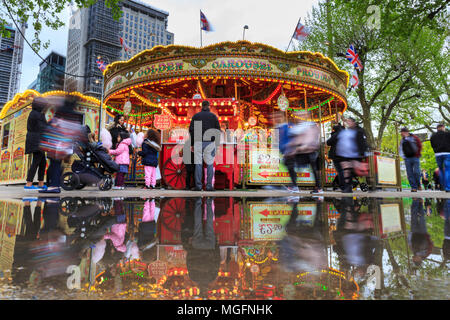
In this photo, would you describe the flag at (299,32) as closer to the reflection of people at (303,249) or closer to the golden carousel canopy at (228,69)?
the golden carousel canopy at (228,69)

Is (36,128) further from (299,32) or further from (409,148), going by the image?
(299,32)

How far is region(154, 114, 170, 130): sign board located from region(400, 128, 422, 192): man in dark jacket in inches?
344

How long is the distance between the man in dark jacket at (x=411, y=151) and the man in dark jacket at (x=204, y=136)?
6368 millimetres

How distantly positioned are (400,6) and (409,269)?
833 cm

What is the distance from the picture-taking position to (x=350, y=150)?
20.6 ft

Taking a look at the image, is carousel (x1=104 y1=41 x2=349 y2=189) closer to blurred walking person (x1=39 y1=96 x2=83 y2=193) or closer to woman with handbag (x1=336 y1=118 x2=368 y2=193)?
woman with handbag (x1=336 y1=118 x2=368 y2=193)

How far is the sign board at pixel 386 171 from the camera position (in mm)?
10209

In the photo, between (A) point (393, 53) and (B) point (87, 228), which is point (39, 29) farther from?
(A) point (393, 53)

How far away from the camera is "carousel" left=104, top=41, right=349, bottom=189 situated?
30.0ft

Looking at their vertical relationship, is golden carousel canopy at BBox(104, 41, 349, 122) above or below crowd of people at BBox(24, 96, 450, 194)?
above

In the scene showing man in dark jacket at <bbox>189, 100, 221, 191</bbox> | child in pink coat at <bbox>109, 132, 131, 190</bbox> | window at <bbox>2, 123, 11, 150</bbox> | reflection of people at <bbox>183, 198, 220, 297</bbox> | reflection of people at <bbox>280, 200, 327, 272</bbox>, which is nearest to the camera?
reflection of people at <bbox>183, 198, 220, 297</bbox>

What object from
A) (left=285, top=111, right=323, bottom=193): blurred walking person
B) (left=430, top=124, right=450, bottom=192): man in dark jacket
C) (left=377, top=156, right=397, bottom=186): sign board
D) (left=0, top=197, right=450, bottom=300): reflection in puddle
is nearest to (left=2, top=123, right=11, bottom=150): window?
(left=285, top=111, right=323, bottom=193): blurred walking person
